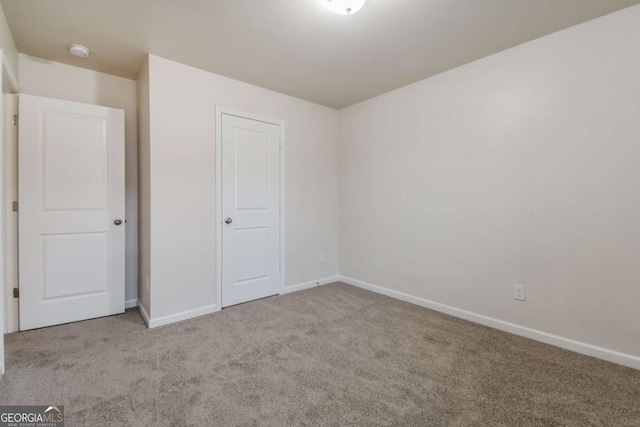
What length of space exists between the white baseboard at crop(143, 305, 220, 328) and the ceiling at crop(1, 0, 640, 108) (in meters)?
2.35

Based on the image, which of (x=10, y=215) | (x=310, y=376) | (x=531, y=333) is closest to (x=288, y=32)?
(x=310, y=376)

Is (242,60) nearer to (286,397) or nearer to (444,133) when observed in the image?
(444,133)

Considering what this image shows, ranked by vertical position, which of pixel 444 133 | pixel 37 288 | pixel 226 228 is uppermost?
pixel 444 133

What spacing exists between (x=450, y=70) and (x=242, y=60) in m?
1.99

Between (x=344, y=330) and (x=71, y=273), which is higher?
(x=71, y=273)

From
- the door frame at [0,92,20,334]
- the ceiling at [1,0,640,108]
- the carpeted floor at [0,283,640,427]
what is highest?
the ceiling at [1,0,640,108]

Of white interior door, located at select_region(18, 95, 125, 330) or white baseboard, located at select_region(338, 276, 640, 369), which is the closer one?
white baseboard, located at select_region(338, 276, 640, 369)

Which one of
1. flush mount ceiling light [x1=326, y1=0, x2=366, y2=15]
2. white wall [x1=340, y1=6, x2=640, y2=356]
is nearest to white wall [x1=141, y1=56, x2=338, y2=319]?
white wall [x1=340, y1=6, x2=640, y2=356]

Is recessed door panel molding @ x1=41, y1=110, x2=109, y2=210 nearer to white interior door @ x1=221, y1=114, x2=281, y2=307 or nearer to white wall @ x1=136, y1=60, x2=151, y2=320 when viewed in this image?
white wall @ x1=136, y1=60, x2=151, y2=320

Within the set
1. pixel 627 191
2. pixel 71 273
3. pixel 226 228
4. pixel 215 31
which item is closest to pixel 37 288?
pixel 71 273

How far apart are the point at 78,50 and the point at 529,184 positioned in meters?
3.90

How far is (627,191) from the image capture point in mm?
1988

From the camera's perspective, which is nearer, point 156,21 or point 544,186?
point 156,21

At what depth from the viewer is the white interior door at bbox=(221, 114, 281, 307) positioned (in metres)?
3.09
